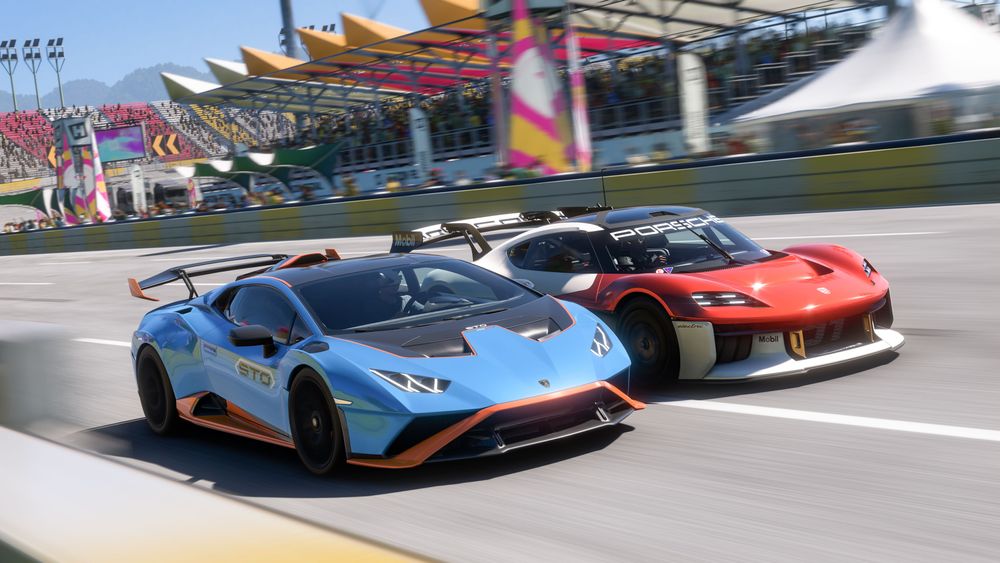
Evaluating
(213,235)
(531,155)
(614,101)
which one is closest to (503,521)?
(531,155)

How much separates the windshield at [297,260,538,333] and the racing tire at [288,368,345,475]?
1.18ft

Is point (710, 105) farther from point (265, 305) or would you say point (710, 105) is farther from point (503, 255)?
point (265, 305)

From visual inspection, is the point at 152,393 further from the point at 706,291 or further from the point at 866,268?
the point at 866,268

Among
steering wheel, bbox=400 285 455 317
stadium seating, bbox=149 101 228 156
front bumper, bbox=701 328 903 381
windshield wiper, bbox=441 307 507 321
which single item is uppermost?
stadium seating, bbox=149 101 228 156

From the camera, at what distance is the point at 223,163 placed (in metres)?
37.5

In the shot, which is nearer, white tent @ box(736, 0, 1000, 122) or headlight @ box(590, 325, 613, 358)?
headlight @ box(590, 325, 613, 358)

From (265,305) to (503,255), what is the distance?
7.90 feet

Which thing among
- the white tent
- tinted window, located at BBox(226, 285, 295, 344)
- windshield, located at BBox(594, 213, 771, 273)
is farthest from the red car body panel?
the white tent

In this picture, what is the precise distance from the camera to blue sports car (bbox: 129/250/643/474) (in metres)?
5.37

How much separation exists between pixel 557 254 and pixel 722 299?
1.64 metres

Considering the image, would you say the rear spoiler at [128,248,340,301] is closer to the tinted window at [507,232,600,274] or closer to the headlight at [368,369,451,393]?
the tinted window at [507,232,600,274]

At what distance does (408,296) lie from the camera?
651cm

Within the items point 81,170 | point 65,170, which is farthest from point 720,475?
point 65,170

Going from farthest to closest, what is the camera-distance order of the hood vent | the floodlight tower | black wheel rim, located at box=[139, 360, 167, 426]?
Result: the floodlight tower
black wheel rim, located at box=[139, 360, 167, 426]
the hood vent
